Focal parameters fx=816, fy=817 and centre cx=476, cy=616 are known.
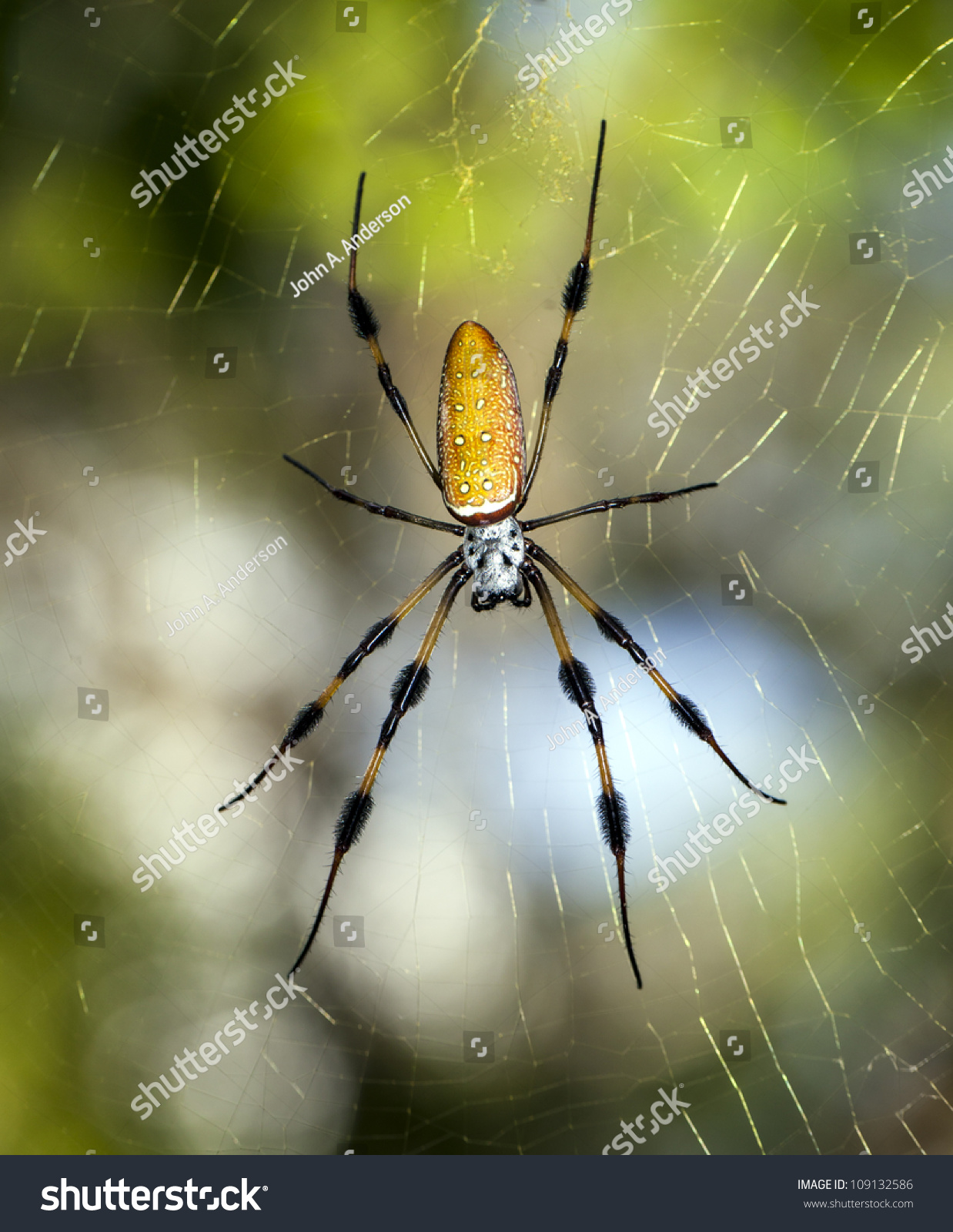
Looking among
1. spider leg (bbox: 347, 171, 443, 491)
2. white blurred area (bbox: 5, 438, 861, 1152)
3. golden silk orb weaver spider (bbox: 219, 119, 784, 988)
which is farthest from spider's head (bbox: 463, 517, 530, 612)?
white blurred area (bbox: 5, 438, 861, 1152)

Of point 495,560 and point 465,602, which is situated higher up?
point 465,602

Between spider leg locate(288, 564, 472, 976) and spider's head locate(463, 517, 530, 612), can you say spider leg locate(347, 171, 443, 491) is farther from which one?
spider leg locate(288, 564, 472, 976)

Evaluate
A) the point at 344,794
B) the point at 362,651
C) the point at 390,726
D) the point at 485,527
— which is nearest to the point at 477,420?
the point at 485,527

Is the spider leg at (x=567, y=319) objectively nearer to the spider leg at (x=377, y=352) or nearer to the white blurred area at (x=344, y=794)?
the spider leg at (x=377, y=352)

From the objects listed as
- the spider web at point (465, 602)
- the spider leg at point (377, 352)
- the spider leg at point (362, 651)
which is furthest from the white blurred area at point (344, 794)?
the spider leg at point (377, 352)

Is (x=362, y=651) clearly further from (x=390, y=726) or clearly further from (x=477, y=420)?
(x=477, y=420)

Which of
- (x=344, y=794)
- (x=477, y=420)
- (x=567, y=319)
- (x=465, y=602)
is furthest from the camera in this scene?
(x=344, y=794)

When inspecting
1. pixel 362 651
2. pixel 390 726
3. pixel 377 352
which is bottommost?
pixel 390 726
